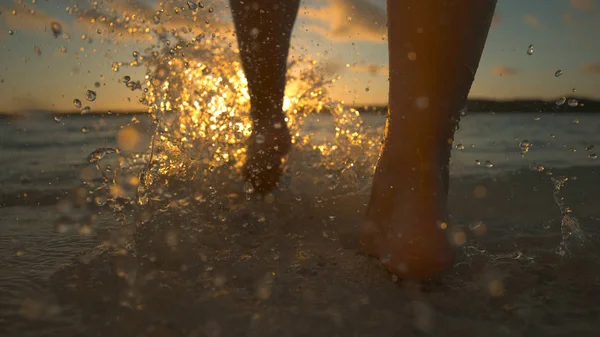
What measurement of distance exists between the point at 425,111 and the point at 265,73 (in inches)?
32.8

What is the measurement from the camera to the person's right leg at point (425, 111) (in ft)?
3.04

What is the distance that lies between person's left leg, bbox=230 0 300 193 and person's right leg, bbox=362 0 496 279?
0.71 metres

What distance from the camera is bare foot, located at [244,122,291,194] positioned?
1658mm

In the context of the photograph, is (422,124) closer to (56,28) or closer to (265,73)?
(265,73)

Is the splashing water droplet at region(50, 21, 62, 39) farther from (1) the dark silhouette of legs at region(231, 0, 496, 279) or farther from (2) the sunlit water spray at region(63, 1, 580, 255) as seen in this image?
(1) the dark silhouette of legs at region(231, 0, 496, 279)

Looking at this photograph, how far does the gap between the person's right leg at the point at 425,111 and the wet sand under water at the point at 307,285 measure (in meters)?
0.06

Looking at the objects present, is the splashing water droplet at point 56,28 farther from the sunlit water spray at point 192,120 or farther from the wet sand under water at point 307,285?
the wet sand under water at point 307,285

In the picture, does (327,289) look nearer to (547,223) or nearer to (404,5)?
(404,5)

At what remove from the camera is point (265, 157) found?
1675 millimetres

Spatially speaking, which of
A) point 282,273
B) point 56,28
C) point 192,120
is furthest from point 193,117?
point 282,273

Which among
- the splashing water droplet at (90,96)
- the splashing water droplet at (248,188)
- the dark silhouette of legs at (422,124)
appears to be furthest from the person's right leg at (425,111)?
the splashing water droplet at (90,96)

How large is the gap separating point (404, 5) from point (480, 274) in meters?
0.54

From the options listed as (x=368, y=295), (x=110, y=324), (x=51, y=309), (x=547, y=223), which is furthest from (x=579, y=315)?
(x=51, y=309)

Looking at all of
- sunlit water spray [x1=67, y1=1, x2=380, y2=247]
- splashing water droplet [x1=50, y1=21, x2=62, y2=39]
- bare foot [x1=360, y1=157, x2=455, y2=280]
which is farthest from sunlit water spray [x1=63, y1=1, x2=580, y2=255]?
bare foot [x1=360, y1=157, x2=455, y2=280]
